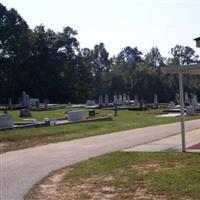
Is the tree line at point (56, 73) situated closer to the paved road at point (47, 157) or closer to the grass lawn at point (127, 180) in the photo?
the paved road at point (47, 157)

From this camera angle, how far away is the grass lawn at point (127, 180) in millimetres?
9586

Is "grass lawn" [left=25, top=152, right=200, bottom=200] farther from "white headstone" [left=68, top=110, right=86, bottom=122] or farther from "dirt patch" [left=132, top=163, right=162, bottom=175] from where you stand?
"white headstone" [left=68, top=110, right=86, bottom=122]

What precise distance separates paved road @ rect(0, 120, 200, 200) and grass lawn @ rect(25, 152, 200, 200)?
38 cm

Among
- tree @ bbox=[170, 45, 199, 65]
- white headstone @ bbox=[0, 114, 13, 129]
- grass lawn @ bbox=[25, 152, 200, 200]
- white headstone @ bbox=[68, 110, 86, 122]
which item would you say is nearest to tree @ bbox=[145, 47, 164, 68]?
tree @ bbox=[170, 45, 199, 65]

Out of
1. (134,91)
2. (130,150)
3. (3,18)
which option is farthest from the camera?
(134,91)

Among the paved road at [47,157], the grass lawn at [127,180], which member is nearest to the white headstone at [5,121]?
the paved road at [47,157]

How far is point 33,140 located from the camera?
70.8 feet

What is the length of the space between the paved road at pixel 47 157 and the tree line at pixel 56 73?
181 feet

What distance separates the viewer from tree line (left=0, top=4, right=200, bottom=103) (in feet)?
257

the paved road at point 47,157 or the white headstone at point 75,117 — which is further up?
the white headstone at point 75,117

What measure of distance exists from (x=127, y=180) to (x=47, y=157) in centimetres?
509

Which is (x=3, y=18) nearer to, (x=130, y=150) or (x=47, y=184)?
(x=130, y=150)

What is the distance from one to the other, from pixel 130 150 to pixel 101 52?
11645 centimetres

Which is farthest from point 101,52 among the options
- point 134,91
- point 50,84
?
point 50,84
